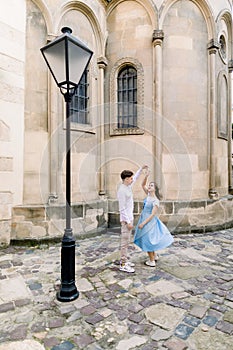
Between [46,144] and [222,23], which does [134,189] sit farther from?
[222,23]

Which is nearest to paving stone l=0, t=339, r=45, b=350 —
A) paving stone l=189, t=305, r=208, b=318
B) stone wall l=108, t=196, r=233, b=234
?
paving stone l=189, t=305, r=208, b=318

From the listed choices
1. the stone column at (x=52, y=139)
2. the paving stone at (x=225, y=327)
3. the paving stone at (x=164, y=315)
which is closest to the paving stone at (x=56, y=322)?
the paving stone at (x=164, y=315)

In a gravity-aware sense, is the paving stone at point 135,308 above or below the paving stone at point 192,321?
above

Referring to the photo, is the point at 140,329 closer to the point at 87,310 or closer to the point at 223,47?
the point at 87,310

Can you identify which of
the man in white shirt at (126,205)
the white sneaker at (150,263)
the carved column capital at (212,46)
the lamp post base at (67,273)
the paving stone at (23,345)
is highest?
the carved column capital at (212,46)

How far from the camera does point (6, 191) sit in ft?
16.4

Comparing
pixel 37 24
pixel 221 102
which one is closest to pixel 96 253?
pixel 37 24

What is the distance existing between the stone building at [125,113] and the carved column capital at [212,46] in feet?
0.10

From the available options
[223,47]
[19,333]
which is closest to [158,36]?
[223,47]

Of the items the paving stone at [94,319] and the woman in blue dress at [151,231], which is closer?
the paving stone at [94,319]

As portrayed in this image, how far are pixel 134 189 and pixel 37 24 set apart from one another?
4404mm

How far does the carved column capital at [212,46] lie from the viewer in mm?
6489

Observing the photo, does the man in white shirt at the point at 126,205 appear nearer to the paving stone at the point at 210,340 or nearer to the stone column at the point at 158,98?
the paving stone at the point at 210,340

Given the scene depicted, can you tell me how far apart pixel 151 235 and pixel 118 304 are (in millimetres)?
1298
